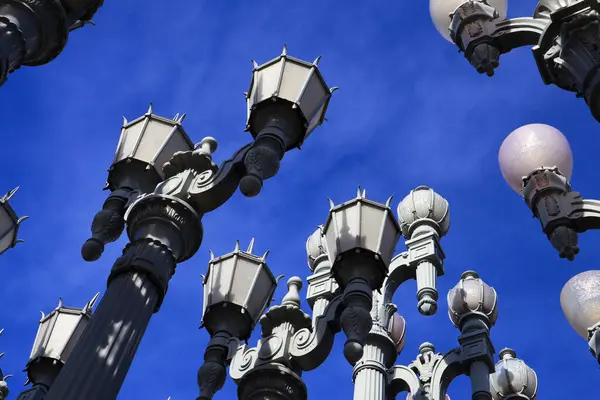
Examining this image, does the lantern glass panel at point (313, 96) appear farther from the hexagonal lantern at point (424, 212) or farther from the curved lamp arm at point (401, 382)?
the curved lamp arm at point (401, 382)

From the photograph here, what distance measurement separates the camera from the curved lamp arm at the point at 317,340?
311 inches

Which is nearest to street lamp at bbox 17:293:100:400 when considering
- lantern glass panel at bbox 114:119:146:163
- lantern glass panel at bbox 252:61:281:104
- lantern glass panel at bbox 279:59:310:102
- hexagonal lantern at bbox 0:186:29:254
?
hexagonal lantern at bbox 0:186:29:254

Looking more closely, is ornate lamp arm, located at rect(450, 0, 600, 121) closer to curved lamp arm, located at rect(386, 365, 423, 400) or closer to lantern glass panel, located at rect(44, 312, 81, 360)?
lantern glass panel, located at rect(44, 312, 81, 360)

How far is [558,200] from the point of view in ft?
29.0

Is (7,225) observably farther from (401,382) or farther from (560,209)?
(560,209)

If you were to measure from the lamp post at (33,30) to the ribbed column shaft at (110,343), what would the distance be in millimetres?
1923

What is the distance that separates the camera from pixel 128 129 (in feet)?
28.7

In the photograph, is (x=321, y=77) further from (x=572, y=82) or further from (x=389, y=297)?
(x=389, y=297)

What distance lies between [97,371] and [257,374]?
226 centimetres

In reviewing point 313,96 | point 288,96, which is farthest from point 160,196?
point 313,96

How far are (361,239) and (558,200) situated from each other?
2.29m

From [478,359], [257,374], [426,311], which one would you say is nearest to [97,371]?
[257,374]

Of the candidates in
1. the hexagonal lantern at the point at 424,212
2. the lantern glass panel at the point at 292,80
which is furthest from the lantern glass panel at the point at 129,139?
the hexagonal lantern at the point at 424,212

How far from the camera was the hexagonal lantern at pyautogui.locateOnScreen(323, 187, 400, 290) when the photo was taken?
7.70m
